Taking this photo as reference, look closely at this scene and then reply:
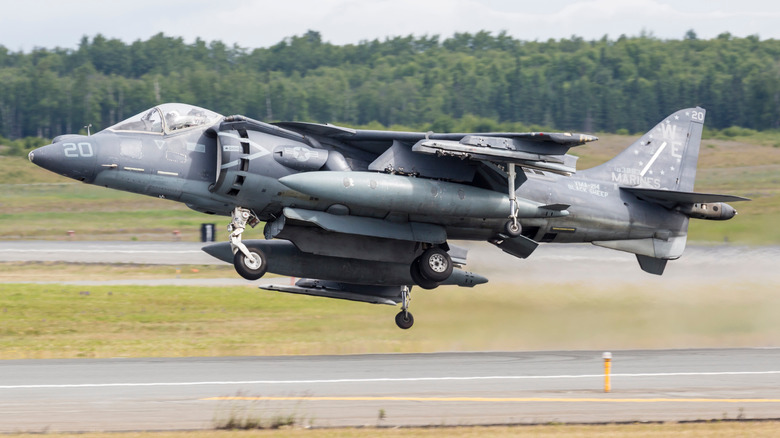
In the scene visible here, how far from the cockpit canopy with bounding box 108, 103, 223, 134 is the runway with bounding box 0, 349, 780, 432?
4.45m

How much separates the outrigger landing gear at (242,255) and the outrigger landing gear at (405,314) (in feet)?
15.2

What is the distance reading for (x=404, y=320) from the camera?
22.5 m

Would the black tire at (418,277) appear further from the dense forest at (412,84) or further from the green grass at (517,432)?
the dense forest at (412,84)

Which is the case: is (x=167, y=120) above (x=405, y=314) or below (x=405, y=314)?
above

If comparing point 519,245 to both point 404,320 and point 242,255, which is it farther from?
point 242,255

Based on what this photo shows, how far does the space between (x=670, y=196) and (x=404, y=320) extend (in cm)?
649

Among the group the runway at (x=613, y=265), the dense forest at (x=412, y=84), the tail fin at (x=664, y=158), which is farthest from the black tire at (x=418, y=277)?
the dense forest at (x=412, y=84)

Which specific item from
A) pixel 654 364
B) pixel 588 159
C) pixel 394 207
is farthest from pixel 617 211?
pixel 588 159

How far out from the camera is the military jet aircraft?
1808 centimetres

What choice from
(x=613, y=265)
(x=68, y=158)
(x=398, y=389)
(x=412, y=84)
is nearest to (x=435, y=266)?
(x=398, y=389)

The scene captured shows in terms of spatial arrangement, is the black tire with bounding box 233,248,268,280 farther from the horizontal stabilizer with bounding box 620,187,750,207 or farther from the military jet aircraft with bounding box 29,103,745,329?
the horizontal stabilizer with bounding box 620,187,750,207

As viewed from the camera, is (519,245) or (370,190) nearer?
(370,190)

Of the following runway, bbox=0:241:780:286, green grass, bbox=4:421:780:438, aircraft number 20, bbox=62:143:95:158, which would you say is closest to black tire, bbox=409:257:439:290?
runway, bbox=0:241:780:286

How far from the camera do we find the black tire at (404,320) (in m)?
22.5
